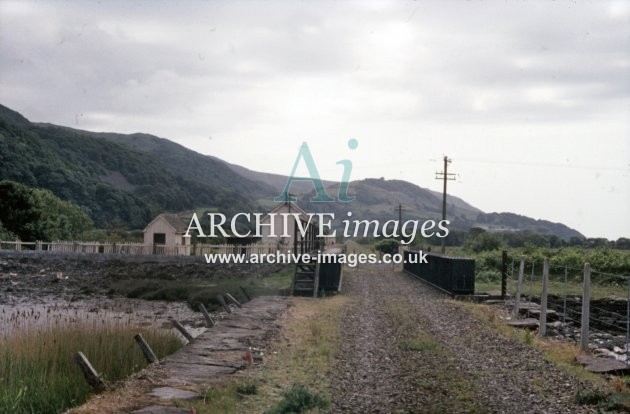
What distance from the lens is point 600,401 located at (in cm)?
842

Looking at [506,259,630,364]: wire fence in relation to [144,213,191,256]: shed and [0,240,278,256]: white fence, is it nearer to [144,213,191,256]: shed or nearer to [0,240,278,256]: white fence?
[0,240,278,256]: white fence

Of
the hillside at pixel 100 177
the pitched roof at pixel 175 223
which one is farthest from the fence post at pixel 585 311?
the hillside at pixel 100 177

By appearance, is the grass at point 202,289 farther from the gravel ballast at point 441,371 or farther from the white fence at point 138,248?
the gravel ballast at point 441,371

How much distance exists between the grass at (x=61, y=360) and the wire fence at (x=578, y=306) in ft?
25.7

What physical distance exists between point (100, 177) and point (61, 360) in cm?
11710

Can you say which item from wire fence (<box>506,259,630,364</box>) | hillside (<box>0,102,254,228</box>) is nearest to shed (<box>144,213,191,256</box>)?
hillside (<box>0,102,254,228</box>)

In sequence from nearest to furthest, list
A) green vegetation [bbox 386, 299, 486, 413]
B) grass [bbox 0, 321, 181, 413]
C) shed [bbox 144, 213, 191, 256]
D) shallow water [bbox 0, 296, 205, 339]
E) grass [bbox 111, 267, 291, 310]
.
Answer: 1. green vegetation [bbox 386, 299, 486, 413]
2. grass [bbox 0, 321, 181, 413]
3. shallow water [bbox 0, 296, 205, 339]
4. grass [bbox 111, 267, 291, 310]
5. shed [bbox 144, 213, 191, 256]

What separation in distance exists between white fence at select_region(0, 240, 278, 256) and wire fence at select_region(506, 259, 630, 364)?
1616 centimetres

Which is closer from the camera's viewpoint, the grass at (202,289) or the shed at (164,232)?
the grass at (202,289)

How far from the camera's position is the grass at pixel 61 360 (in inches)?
370

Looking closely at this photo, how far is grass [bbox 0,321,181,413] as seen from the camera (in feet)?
30.9

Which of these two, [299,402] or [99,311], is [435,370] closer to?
[299,402]

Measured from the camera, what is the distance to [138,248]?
166 feet

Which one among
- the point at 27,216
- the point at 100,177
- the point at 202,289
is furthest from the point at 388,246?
the point at 100,177
